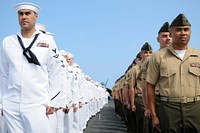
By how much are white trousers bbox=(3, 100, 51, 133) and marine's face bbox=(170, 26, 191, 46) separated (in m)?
1.82

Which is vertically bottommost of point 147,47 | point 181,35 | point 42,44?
point 42,44

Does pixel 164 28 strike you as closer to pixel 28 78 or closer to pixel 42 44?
pixel 42 44

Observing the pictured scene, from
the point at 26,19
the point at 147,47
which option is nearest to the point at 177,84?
the point at 26,19

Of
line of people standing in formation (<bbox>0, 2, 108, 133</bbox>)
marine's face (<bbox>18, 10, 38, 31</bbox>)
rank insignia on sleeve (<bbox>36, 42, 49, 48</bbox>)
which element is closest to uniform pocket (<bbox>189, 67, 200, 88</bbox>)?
line of people standing in formation (<bbox>0, 2, 108, 133</bbox>)

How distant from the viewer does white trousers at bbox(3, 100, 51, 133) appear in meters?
4.14

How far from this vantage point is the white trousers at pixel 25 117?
4145 mm

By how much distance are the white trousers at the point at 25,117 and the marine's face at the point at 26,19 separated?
2.90 ft

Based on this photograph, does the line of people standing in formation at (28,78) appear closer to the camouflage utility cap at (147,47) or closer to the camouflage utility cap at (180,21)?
the camouflage utility cap at (180,21)

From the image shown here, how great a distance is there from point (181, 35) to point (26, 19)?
186 centimetres

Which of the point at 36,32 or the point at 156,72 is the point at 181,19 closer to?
the point at 156,72

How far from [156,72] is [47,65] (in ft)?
4.51

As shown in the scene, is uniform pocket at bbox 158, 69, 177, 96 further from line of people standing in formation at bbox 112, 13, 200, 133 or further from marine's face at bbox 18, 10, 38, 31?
marine's face at bbox 18, 10, 38, 31

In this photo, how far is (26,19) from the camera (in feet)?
14.4

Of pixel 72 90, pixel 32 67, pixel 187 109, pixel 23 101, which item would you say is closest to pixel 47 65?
pixel 32 67
